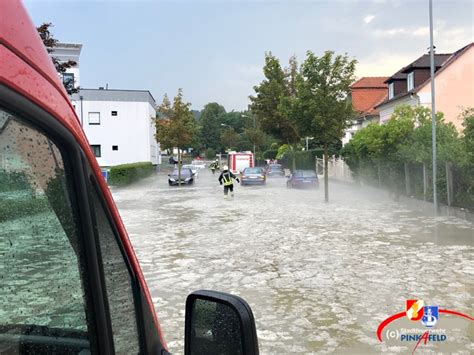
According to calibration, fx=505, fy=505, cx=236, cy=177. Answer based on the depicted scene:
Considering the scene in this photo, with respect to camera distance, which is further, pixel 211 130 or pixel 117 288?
pixel 211 130

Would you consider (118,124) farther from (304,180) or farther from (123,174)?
(304,180)

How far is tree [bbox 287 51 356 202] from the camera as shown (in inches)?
795

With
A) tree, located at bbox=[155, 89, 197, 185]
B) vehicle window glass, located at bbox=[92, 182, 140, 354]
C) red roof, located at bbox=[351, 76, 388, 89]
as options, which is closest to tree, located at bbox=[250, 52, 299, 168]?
tree, located at bbox=[155, 89, 197, 185]

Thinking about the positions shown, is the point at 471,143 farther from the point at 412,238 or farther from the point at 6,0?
the point at 6,0

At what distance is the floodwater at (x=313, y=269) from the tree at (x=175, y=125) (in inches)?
905

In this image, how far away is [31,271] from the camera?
4.44ft

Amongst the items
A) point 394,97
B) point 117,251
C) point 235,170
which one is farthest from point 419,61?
point 117,251

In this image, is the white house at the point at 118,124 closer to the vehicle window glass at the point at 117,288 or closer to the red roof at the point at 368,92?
the red roof at the point at 368,92

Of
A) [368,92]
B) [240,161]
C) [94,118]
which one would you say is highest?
[368,92]

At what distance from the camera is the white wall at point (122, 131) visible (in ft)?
179

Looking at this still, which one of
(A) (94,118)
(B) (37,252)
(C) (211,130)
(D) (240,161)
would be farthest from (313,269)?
(C) (211,130)

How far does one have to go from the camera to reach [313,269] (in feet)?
26.6

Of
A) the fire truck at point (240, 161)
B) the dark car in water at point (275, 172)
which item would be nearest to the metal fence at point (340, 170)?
the dark car in water at point (275, 172)

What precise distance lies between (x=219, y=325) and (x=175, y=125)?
3788 centimetres
